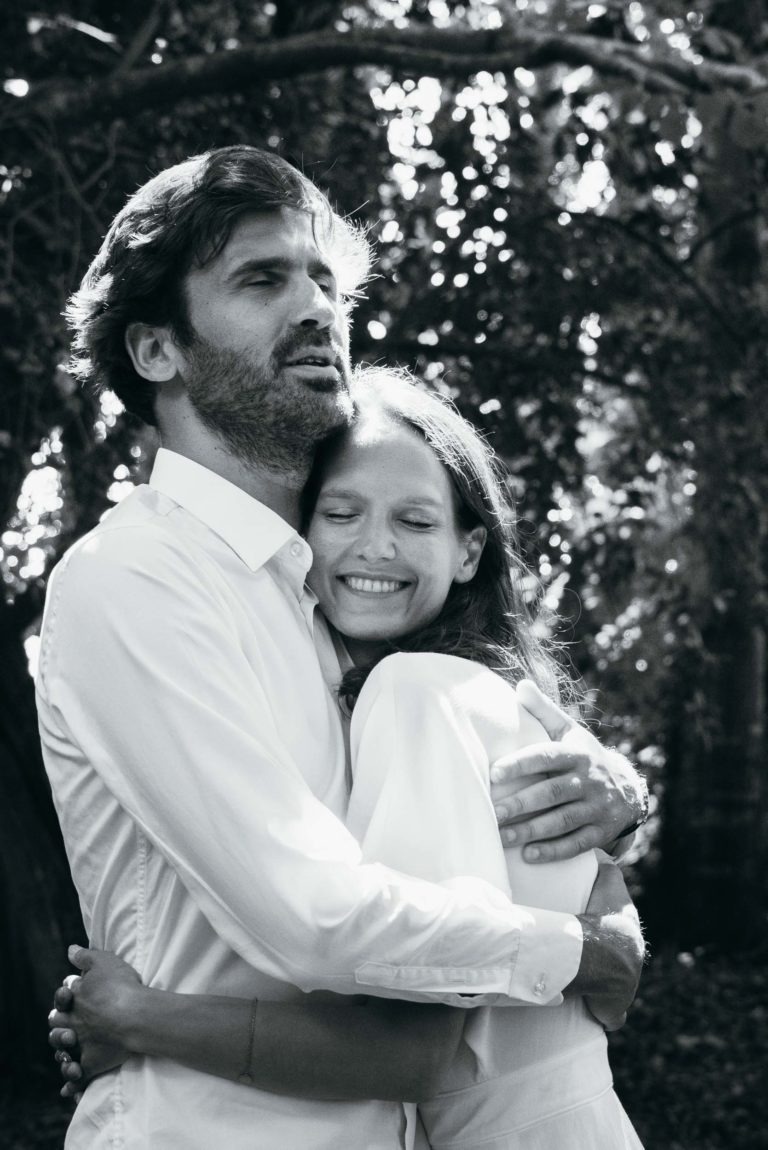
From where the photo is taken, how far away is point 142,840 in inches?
89.2

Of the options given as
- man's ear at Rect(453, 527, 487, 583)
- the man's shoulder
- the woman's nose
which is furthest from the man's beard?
man's ear at Rect(453, 527, 487, 583)

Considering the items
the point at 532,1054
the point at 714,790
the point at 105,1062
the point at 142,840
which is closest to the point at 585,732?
the point at 532,1054

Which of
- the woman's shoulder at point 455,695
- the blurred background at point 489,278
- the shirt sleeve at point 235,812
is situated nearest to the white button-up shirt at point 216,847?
the shirt sleeve at point 235,812

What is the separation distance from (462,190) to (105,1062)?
416 centimetres

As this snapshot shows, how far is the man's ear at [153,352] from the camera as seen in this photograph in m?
2.80

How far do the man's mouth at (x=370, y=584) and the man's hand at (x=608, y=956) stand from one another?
2.30ft

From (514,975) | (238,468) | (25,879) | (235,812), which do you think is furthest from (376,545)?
(25,879)

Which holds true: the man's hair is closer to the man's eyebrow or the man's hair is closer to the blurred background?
the man's eyebrow

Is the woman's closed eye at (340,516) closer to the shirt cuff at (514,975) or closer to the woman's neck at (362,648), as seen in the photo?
the woman's neck at (362,648)

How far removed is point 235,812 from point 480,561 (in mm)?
1177

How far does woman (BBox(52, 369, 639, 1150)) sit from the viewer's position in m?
2.14

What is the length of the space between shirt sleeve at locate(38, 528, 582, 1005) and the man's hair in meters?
0.76

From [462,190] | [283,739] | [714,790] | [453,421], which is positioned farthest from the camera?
[714,790]

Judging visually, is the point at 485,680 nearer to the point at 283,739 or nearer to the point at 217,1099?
the point at 283,739
